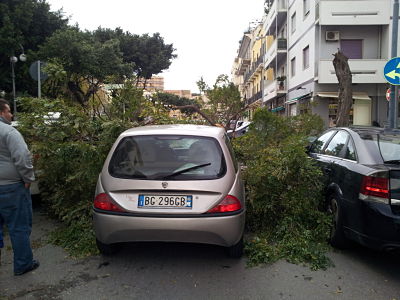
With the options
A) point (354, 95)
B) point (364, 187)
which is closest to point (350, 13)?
point (354, 95)

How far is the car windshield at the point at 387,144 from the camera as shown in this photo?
4.17 metres

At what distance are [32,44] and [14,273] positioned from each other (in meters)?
20.8

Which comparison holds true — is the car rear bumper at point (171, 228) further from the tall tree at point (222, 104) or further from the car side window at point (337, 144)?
the tall tree at point (222, 104)

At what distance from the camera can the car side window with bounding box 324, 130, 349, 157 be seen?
5172 millimetres

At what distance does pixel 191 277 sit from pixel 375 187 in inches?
79.1

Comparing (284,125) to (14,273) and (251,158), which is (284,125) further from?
(14,273)

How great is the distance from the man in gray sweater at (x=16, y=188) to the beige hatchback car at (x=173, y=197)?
0.69 m

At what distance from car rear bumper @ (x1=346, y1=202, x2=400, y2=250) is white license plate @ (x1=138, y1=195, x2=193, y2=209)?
1.74 m

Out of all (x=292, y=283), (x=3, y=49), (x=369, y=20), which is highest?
(x=369, y=20)

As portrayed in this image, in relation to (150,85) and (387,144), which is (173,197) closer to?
(387,144)

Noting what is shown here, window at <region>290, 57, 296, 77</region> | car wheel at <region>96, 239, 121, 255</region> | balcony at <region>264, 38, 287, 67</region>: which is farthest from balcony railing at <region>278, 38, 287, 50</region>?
car wheel at <region>96, 239, 121, 255</region>

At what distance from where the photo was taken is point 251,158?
20.7 ft

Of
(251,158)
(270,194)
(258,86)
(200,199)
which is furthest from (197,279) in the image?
(258,86)

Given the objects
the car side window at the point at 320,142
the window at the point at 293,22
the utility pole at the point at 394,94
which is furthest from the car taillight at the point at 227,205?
the window at the point at 293,22
